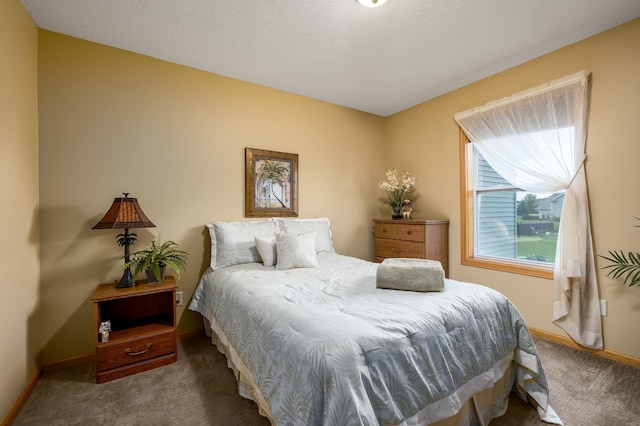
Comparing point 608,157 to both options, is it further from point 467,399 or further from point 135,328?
point 135,328

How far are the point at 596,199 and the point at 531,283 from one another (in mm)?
916

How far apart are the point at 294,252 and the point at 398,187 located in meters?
1.94

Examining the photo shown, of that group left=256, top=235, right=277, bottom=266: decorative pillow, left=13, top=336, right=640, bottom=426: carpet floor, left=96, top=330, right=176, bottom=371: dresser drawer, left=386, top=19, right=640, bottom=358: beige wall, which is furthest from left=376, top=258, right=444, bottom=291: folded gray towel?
left=96, top=330, right=176, bottom=371: dresser drawer

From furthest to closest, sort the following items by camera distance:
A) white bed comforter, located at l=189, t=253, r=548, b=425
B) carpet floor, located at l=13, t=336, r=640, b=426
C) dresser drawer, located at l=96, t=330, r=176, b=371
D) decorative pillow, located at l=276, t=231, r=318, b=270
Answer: decorative pillow, located at l=276, t=231, r=318, b=270, dresser drawer, located at l=96, t=330, r=176, b=371, carpet floor, located at l=13, t=336, r=640, b=426, white bed comforter, located at l=189, t=253, r=548, b=425

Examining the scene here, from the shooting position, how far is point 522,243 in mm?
2908

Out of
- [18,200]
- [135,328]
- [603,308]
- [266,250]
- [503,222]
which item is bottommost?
[135,328]

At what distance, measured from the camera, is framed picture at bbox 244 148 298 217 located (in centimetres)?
304

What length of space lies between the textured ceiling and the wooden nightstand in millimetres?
2043

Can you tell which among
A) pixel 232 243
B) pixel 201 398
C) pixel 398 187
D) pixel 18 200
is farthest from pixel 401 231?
pixel 18 200

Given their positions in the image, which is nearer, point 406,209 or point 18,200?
point 18,200

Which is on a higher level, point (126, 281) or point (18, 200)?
point (18, 200)

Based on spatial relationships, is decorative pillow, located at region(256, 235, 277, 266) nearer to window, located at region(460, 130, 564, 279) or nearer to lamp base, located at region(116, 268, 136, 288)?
lamp base, located at region(116, 268, 136, 288)

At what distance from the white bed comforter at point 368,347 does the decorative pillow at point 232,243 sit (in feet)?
1.97

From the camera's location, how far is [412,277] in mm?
1742
